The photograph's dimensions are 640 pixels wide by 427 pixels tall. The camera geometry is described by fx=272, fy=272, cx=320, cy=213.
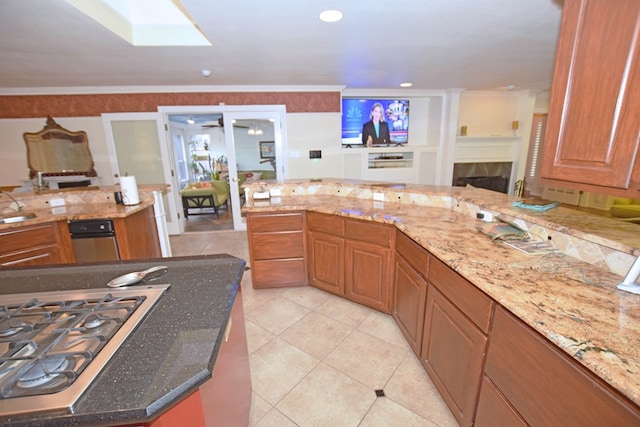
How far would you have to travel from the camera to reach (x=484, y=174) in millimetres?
5605

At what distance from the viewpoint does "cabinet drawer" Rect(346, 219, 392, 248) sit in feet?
6.83

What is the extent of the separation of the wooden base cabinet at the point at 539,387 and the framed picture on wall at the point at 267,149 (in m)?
4.31

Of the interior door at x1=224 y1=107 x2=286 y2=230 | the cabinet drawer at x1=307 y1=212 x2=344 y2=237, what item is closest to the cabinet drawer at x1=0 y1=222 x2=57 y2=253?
the cabinet drawer at x1=307 y1=212 x2=344 y2=237

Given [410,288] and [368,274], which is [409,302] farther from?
[368,274]

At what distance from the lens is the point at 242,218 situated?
496 centimetres

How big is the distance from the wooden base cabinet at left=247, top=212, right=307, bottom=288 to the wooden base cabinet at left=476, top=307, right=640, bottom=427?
183 cm

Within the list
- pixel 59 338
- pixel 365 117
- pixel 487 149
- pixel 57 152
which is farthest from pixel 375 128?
pixel 57 152

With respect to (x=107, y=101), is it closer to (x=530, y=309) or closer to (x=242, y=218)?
(x=242, y=218)

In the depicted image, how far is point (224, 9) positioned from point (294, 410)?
8.73 feet

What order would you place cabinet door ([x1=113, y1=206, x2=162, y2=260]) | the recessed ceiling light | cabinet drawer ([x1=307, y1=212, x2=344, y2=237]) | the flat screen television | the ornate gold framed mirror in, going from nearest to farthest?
1. the recessed ceiling light
2. cabinet drawer ([x1=307, y1=212, x2=344, y2=237])
3. cabinet door ([x1=113, y1=206, x2=162, y2=260])
4. the ornate gold framed mirror
5. the flat screen television

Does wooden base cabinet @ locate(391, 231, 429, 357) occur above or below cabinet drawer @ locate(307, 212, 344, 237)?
below

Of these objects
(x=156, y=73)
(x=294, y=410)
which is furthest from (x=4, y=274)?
(x=156, y=73)

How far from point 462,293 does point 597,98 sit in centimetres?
91

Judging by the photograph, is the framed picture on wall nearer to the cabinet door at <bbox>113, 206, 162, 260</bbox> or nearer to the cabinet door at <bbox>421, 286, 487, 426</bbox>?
the cabinet door at <bbox>113, 206, 162, 260</bbox>
